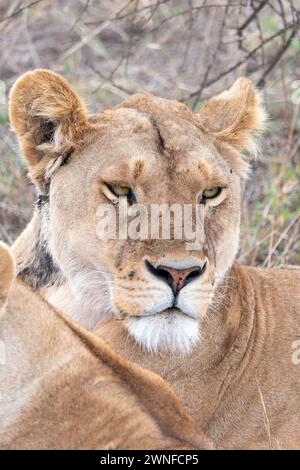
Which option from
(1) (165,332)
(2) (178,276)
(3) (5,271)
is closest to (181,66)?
(1) (165,332)

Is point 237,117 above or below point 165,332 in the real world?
above

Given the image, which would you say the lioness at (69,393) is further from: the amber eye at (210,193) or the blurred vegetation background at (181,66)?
the blurred vegetation background at (181,66)

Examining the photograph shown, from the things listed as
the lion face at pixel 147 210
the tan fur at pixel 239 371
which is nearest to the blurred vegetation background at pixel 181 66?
the tan fur at pixel 239 371

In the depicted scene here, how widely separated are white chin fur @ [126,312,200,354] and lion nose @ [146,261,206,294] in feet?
0.38

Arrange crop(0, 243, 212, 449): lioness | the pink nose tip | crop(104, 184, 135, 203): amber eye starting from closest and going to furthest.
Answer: crop(0, 243, 212, 449): lioness → the pink nose tip → crop(104, 184, 135, 203): amber eye

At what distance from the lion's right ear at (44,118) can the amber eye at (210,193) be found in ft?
1.61

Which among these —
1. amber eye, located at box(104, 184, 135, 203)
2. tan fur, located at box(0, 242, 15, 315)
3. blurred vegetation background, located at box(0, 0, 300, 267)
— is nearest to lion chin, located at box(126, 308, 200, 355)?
amber eye, located at box(104, 184, 135, 203)

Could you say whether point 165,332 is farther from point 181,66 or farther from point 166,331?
point 181,66

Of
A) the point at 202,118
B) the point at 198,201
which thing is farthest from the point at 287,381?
the point at 202,118

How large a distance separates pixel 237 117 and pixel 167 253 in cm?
90

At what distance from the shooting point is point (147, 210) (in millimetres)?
3701

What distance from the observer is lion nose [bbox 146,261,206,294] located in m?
3.50

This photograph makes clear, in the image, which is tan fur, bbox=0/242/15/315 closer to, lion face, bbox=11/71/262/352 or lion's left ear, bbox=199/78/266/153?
lion face, bbox=11/71/262/352
